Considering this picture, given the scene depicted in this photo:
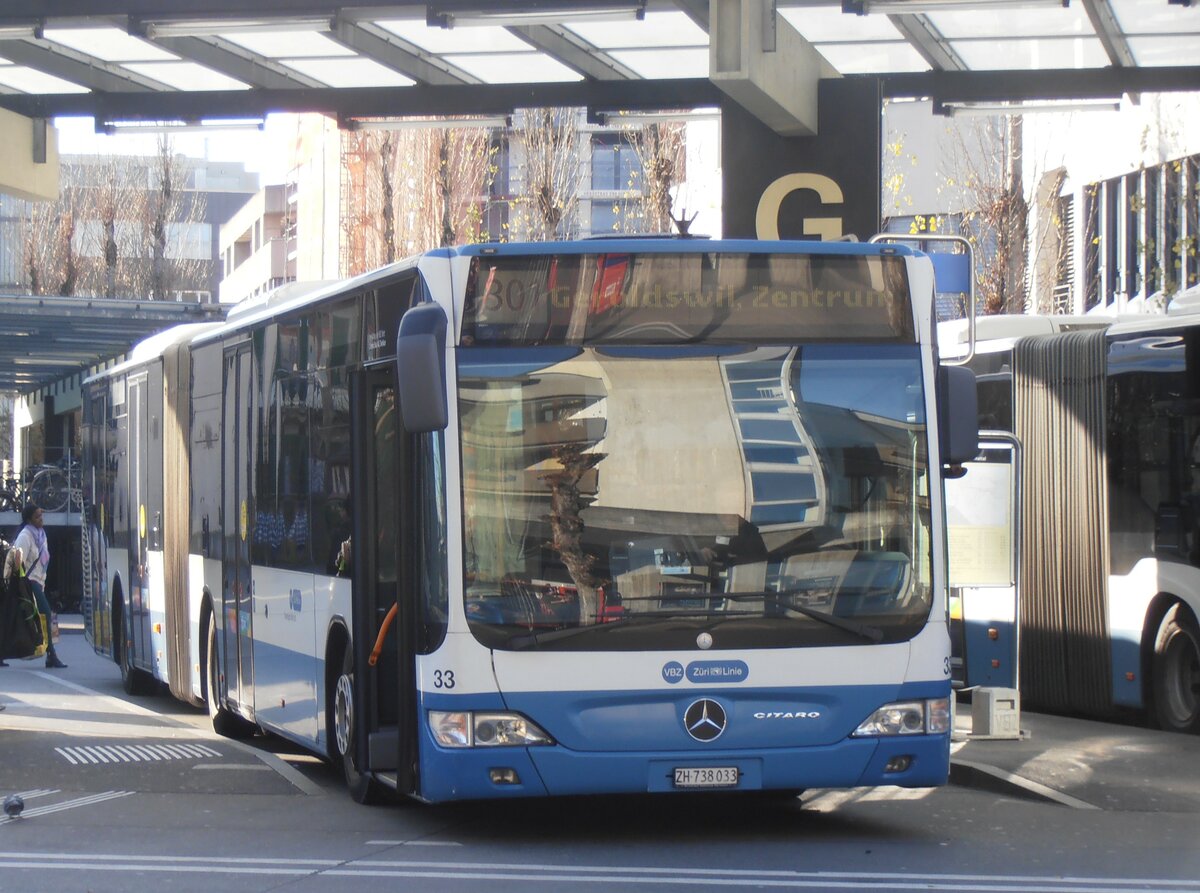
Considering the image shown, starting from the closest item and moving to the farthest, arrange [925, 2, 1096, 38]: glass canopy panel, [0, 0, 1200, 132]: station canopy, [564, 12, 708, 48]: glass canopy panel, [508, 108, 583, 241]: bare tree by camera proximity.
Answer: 1. [0, 0, 1200, 132]: station canopy
2. [925, 2, 1096, 38]: glass canopy panel
3. [564, 12, 708, 48]: glass canopy panel
4. [508, 108, 583, 241]: bare tree

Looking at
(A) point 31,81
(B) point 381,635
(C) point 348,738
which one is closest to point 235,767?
(C) point 348,738

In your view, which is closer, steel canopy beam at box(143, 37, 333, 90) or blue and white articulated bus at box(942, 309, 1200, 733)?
steel canopy beam at box(143, 37, 333, 90)

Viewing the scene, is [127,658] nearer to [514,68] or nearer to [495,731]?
[514,68]

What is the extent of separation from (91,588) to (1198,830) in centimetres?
1416

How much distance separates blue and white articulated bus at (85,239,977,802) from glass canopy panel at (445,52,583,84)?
4769 mm

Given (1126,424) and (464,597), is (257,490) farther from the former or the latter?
(1126,424)

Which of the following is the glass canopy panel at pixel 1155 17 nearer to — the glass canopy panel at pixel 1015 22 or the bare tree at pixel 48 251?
the glass canopy panel at pixel 1015 22

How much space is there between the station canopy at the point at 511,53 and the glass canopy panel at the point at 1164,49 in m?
0.02

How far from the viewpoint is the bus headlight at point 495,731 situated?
894 cm

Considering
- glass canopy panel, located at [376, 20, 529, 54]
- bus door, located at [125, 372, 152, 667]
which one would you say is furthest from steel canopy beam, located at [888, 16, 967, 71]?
bus door, located at [125, 372, 152, 667]

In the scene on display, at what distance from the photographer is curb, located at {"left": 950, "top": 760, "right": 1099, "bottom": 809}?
10992 mm

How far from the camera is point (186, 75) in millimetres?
14789

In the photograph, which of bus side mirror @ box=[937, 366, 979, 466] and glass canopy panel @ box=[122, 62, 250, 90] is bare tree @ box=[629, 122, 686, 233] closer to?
glass canopy panel @ box=[122, 62, 250, 90]

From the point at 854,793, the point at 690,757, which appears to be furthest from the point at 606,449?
the point at 854,793
